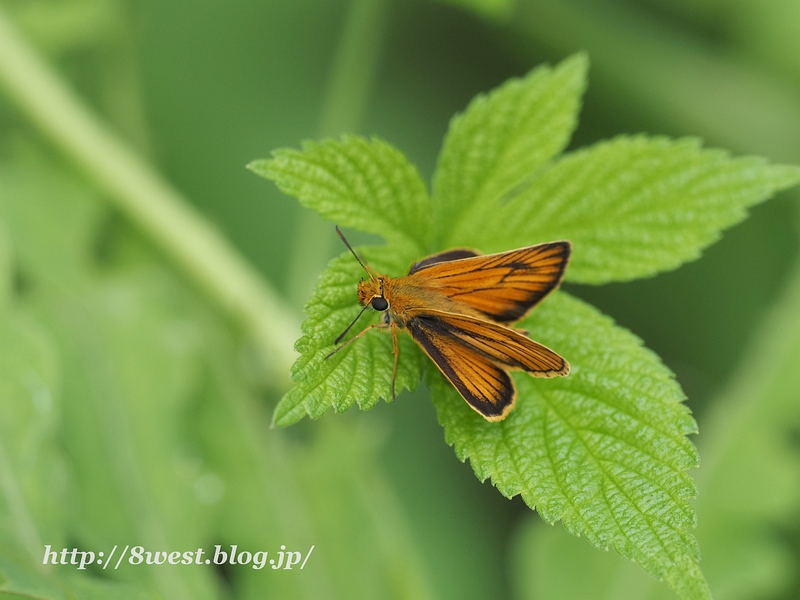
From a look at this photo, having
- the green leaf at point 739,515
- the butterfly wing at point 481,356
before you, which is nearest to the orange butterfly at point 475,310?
the butterfly wing at point 481,356

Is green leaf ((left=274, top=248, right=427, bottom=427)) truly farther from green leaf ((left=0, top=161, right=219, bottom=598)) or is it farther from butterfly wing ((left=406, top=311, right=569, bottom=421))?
green leaf ((left=0, top=161, right=219, bottom=598))

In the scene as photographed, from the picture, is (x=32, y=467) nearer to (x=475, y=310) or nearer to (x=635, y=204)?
(x=475, y=310)

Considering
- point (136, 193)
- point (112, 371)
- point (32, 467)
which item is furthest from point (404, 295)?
point (136, 193)

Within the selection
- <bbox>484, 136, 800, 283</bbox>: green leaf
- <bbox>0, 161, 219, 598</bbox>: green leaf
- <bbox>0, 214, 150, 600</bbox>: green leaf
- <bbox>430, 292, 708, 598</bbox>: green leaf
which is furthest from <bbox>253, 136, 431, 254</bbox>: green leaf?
<bbox>0, 161, 219, 598</bbox>: green leaf

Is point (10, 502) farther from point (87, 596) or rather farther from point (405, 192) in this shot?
point (405, 192)

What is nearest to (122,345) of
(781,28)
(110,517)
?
(110,517)
